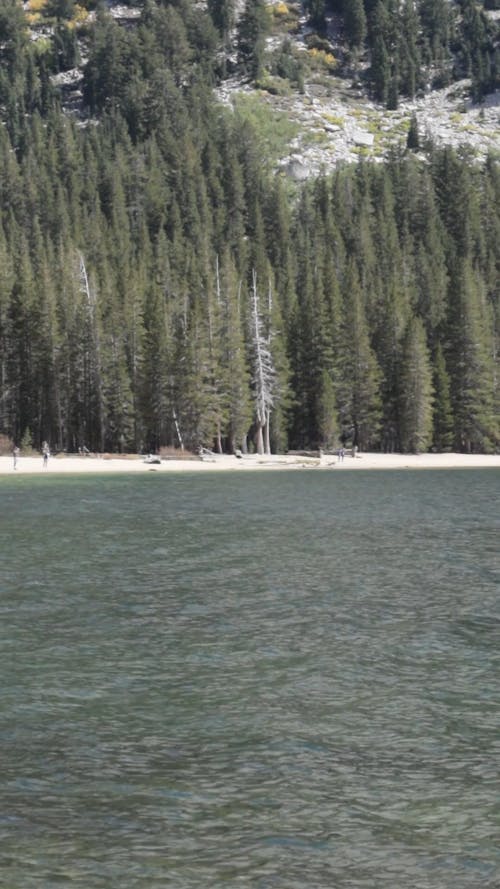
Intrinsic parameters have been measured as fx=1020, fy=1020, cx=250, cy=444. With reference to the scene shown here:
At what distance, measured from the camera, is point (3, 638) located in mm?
16984

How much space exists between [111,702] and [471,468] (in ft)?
222

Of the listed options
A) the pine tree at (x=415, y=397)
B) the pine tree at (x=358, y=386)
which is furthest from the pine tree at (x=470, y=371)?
the pine tree at (x=358, y=386)

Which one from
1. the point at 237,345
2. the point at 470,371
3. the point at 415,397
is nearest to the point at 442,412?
the point at 415,397

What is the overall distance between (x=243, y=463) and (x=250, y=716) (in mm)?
64110

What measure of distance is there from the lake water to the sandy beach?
40.1m

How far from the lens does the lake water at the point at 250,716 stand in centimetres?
879

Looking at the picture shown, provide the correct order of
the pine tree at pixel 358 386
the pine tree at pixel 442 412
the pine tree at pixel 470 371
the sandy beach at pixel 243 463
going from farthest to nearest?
the pine tree at pixel 470 371 → the pine tree at pixel 442 412 → the pine tree at pixel 358 386 → the sandy beach at pixel 243 463

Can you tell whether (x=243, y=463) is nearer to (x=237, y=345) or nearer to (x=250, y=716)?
(x=237, y=345)

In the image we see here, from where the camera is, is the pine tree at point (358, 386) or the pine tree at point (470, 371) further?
the pine tree at point (470, 371)

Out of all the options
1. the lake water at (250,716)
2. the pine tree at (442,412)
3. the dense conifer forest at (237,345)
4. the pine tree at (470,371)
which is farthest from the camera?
the pine tree at (470,371)

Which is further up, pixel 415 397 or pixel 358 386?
pixel 358 386

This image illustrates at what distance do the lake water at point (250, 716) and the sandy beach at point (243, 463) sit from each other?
132ft

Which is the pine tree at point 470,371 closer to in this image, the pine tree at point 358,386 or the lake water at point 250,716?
the pine tree at point 358,386

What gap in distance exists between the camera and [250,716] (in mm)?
12734
